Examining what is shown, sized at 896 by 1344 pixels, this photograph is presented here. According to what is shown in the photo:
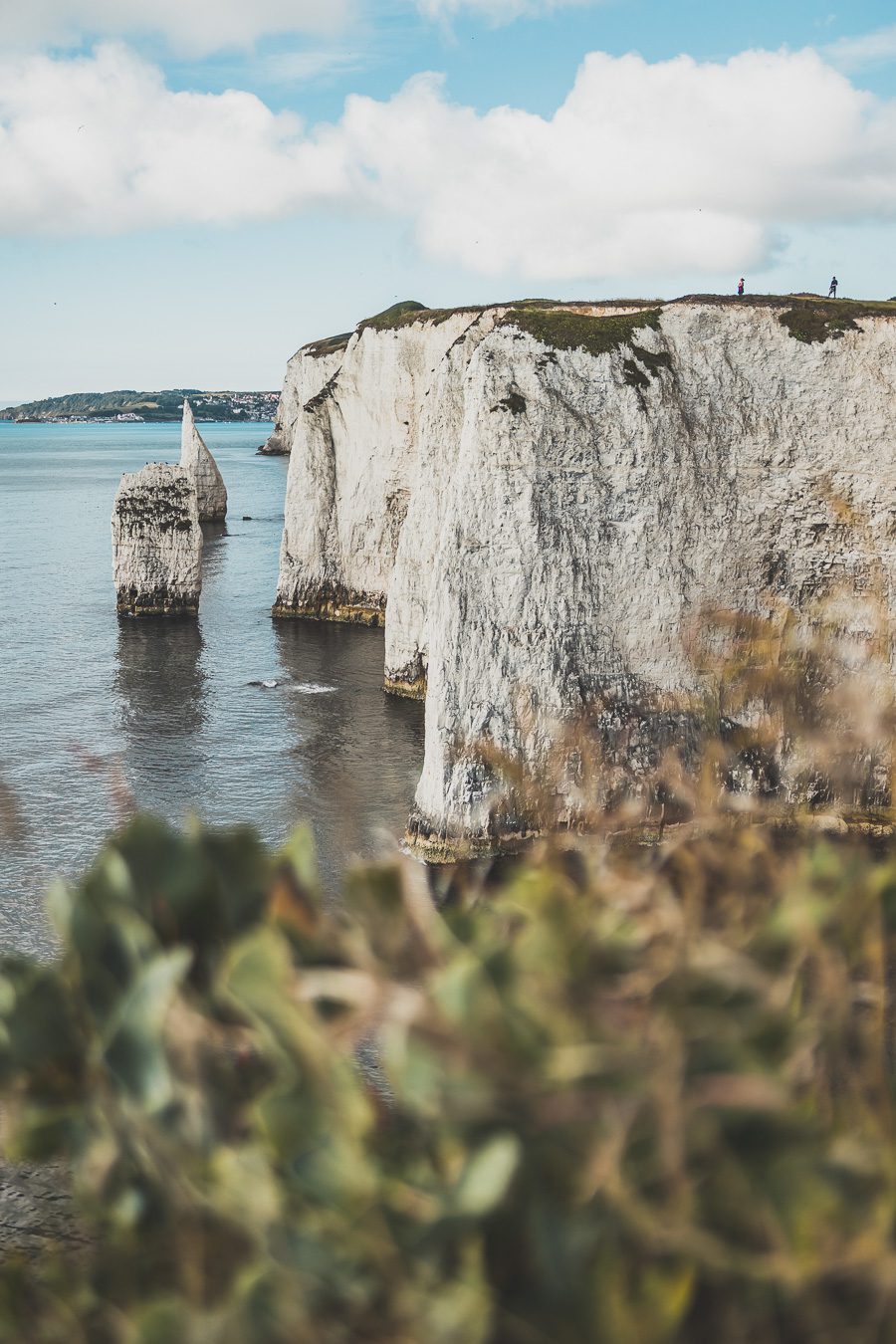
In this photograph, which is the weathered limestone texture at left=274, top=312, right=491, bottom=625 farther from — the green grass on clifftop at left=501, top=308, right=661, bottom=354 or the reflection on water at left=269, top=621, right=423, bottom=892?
the green grass on clifftop at left=501, top=308, right=661, bottom=354

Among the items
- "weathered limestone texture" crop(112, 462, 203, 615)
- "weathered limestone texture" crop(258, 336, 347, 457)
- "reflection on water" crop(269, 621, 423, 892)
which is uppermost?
"weathered limestone texture" crop(258, 336, 347, 457)

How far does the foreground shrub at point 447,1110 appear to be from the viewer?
205 centimetres

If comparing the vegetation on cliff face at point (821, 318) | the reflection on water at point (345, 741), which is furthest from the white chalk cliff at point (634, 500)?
the reflection on water at point (345, 741)

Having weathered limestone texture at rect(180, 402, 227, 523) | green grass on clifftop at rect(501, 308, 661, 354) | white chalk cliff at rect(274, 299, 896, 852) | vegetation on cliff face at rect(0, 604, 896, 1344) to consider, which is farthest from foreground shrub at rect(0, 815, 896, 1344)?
weathered limestone texture at rect(180, 402, 227, 523)

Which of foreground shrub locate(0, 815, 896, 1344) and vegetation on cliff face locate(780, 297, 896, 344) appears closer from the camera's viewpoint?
foreground shrub locate(0, 815, 896, 1344)

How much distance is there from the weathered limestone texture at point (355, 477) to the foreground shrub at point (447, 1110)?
44.4m

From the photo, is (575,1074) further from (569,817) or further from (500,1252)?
(569,817)

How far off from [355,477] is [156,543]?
9.78m

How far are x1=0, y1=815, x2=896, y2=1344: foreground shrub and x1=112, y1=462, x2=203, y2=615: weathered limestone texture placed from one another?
165 feet

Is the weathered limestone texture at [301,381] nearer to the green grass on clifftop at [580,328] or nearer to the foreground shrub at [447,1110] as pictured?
the green grass on clifftop at [580,328]

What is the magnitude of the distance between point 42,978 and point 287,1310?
0.91 metres

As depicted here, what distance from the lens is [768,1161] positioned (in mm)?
2078

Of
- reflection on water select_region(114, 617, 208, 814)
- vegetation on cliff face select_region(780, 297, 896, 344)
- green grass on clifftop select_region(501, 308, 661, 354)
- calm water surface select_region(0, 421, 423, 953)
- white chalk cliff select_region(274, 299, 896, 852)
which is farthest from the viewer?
reflection on water select_region(114, 617, 208, 814)

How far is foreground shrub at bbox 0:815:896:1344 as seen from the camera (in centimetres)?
205
